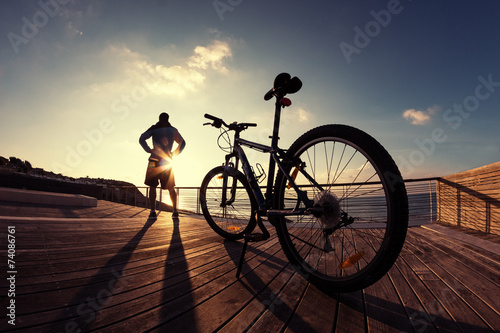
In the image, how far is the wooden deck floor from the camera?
2.93 feet

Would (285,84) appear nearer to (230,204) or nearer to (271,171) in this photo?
(271,171)

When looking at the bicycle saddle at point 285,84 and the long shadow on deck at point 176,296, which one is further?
the bicycle saddle at point 285,84

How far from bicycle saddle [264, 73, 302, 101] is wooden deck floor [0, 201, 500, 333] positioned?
1.31 meters

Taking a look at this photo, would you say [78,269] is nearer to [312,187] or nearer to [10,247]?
[10,247]

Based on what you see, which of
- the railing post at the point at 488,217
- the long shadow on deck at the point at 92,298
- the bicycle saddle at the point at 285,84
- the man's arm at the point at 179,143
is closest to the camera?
the long shadow on deck at the point at 92,298

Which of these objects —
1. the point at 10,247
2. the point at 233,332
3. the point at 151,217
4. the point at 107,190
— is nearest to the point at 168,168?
the point at 151,217

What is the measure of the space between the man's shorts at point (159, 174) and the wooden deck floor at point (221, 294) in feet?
7.14

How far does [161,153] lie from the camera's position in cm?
423

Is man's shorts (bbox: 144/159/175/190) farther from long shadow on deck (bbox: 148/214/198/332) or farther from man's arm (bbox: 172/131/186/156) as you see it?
long shadow on deck (bbox: 148/214/198/332)

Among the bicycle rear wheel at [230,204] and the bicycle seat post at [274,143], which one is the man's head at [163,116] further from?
the bicycle seat post at [274,143]

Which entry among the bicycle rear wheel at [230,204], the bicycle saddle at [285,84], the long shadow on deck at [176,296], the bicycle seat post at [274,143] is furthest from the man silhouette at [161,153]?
the bicycle saddle at [285,84]

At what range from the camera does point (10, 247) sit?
5.53ft

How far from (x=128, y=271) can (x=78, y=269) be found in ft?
1.01

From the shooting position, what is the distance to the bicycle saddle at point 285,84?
5.49 feet
